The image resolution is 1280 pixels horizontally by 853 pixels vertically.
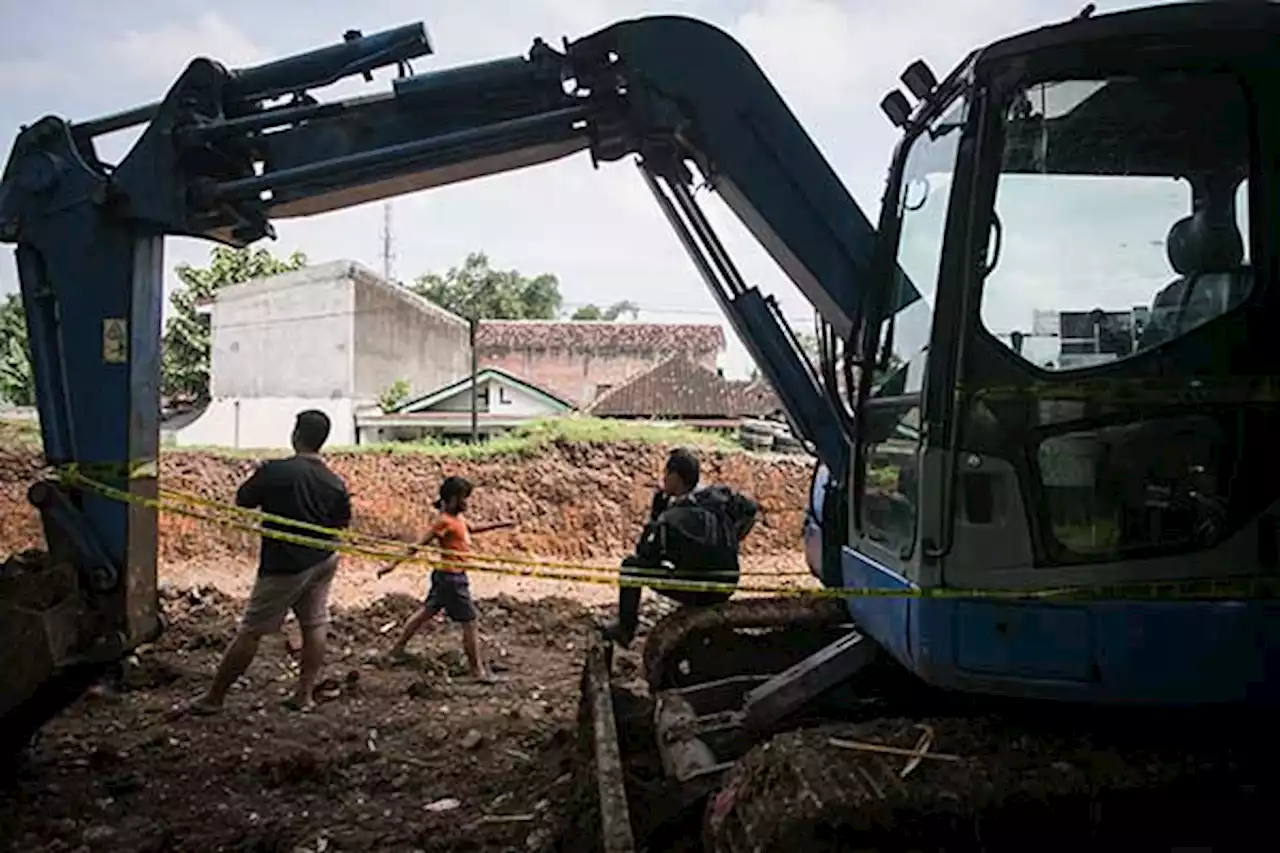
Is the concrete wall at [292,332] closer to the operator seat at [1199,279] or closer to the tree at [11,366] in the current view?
the tree at [11,366]

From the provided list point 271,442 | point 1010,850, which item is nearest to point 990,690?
point 1010,850

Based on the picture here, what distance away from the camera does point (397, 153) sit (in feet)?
15.6

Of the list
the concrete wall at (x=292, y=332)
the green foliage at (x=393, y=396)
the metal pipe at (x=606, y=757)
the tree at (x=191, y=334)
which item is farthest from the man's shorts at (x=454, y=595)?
the tree at (x=191, y=334)

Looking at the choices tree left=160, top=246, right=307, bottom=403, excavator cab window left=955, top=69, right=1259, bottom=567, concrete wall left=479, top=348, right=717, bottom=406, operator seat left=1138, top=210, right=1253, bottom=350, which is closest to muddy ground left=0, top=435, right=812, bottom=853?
excavator cab window left=955, top=69, right=1259, bottom=567

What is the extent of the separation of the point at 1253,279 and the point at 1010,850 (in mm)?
1718

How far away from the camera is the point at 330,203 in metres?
5.05

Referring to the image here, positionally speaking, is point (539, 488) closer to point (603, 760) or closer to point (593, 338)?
point (603, 760)

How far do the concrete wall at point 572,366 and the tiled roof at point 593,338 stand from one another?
6.7 inches

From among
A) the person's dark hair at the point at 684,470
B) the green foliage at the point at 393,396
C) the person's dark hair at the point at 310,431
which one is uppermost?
the green foliage at the point at 393,396

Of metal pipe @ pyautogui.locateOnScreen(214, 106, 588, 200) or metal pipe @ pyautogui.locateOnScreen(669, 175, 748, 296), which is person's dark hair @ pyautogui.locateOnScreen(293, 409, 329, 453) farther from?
metal pipe @ pyautogui.locateOnScreen(669, 175, 748, 296)

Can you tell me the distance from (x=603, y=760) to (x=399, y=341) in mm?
29222

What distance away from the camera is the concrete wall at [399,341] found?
30.1 meters

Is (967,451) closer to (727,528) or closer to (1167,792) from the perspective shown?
(1167,792)

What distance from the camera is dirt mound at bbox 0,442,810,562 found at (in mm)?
16281
